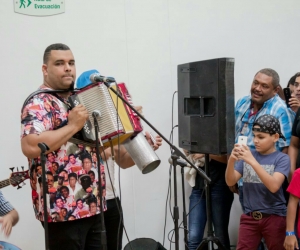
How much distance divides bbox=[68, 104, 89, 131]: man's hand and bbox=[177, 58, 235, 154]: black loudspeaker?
1.07m

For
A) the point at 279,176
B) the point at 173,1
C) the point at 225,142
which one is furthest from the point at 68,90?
the point at 173,1

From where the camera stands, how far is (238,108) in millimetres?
3150

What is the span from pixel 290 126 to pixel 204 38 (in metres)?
1.15

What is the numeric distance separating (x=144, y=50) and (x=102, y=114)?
5.44 feet

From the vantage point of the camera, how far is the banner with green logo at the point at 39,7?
3.19m

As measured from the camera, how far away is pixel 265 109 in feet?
9.59

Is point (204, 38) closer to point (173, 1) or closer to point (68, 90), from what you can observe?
point (173, 1)

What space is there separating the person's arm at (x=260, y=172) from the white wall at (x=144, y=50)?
3.71ft

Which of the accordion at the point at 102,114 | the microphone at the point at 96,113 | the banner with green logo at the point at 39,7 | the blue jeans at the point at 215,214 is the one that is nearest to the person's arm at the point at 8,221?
the accordion at the point at 102,114

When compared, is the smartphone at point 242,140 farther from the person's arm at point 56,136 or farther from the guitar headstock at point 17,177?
the guitar headstock at point 17,177

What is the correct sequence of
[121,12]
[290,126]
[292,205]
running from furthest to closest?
1. [121,12]
2. [290,126]
3. [292,205]

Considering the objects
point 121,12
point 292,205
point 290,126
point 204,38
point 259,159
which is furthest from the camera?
point 204,38

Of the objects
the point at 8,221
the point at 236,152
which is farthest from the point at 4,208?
the point at 236,152

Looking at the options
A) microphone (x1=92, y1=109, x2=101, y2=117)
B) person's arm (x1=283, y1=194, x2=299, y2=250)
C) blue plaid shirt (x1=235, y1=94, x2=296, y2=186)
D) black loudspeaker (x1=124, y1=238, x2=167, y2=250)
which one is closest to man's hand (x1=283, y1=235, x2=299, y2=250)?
person's arm (x1=283, y1=194, x2=299, y2=250)
